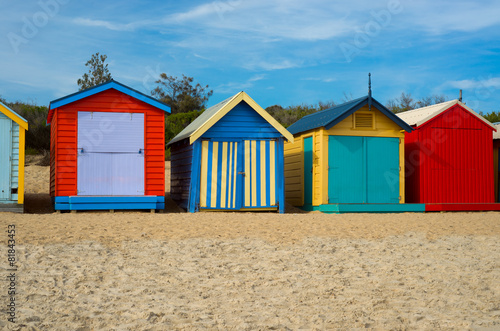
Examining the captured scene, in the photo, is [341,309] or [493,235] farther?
[493,235]

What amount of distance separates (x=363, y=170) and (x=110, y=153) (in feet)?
22.4

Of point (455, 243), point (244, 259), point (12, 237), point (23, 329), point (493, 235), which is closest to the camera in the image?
point (23, 329)

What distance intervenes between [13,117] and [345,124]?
857 centimetres

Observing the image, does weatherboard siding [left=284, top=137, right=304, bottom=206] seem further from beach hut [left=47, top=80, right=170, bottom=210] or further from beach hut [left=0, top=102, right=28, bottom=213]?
beach hut [left=0, top=102, right=28, bottom=213]

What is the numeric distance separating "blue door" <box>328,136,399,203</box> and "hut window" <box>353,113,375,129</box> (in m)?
0.34

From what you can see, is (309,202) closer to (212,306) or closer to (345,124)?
(345,124)

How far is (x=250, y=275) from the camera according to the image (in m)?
6.90

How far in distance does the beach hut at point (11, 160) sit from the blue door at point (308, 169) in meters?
7.59

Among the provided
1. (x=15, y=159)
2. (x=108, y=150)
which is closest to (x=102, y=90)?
(x=108, y=150)

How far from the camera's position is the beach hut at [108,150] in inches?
523

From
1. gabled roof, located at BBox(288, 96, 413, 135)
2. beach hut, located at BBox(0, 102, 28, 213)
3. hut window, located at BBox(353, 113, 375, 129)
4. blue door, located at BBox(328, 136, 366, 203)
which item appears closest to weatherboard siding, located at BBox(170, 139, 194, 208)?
gabled roof, located at BBox(288, 96, 413, 135)

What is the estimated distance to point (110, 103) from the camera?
44.7 ft

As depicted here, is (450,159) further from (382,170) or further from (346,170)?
(346,170)

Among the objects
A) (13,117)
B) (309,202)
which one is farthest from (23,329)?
(309,202)
